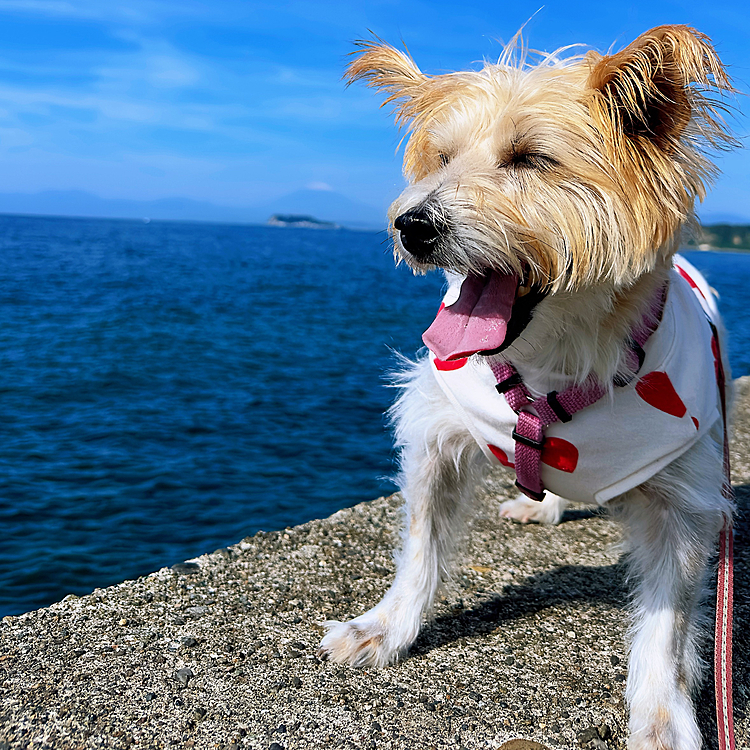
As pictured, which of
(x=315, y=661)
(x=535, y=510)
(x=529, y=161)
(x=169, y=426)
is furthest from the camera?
(x=169, y=426)

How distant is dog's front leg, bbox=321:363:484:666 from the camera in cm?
298

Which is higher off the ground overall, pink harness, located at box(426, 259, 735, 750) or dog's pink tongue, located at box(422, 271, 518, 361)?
dog's pink tongue, located at box(422, 271, 518, 361)

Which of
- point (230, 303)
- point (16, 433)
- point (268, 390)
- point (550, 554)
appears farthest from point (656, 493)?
point (230, 303)

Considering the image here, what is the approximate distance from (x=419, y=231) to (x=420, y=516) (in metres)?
1.45

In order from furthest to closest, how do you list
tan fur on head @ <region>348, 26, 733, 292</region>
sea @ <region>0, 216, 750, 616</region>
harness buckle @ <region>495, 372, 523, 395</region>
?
sea @ <region>0, 216, 750, 616</region> → harness buckle @ <region>495, 372, 523, 395</region> → tan fur on head @ <region>348, 26, 733, 292</region>

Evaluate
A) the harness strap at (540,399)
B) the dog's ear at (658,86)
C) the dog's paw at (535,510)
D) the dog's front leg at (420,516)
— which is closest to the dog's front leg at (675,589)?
the harness strap at (540,399)

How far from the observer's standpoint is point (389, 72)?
9.37 ft

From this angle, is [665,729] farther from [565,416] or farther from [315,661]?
[315,661]

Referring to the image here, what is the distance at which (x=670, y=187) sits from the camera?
2.17m

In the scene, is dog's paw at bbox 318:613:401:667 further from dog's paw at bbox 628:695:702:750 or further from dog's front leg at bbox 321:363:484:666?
dog's paw at bbox 628:695:702:750

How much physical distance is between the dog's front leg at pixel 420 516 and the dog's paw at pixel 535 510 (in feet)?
4.19

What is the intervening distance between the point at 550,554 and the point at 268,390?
838 cm

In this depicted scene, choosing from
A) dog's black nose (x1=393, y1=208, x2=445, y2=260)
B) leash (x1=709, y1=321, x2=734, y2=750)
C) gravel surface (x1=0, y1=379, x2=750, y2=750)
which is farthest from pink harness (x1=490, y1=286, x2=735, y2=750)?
dog's black nose (x1=393, y1=208, x2=445, y2=260)

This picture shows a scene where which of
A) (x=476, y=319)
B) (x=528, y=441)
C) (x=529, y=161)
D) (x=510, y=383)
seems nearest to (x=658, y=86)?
(x=529, y=161)
